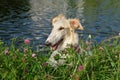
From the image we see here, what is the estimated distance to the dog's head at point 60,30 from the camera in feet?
36.3

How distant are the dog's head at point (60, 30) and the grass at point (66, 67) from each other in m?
2.78

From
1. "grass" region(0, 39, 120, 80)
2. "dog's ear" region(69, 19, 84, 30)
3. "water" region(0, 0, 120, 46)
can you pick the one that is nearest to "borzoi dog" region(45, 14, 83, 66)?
"dog's ear" region(69, 19, 84, 30)

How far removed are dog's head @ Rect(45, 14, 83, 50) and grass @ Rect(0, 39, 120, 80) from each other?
2.78 m

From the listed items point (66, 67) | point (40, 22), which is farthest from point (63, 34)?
point (40, 22)

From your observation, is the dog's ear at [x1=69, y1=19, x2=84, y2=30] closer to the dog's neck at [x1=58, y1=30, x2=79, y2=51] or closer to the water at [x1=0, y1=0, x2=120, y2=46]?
the dog's neck at [x1=58, y1=30, x2=79, y2=51]

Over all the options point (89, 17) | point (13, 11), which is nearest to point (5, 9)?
point (13, 11)

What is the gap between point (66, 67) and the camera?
7.75 meters

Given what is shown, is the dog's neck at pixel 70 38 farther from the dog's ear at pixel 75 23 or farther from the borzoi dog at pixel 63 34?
the dog's ear at pixel 75 23

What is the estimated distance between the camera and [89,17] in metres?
41.7

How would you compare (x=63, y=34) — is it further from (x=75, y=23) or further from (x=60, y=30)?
(x=75, y=23)

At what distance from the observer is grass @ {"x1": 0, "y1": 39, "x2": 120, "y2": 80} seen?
7.20 m

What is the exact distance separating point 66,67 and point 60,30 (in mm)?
4025

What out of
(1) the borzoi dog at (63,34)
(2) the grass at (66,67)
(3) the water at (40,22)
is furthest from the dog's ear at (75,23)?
(3) the water at (40,22)

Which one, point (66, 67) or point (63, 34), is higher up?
point (63, 34)
